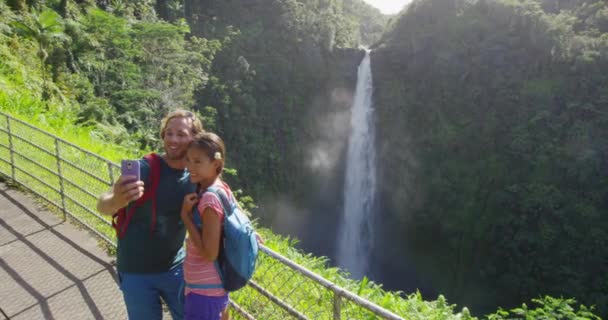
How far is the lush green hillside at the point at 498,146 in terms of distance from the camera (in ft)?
58.9

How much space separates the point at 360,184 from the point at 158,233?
2312cm

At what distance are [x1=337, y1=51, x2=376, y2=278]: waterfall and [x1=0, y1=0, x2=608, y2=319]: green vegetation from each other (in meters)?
0.80

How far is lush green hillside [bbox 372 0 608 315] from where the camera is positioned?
1794cm

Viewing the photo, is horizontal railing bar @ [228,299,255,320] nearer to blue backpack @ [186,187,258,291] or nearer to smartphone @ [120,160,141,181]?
blue backpack @ [186,187,258,291]

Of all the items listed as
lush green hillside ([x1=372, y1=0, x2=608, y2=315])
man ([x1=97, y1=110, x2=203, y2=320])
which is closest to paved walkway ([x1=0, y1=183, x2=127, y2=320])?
man ([x1=97, y1=110, x2=203, y2=320])

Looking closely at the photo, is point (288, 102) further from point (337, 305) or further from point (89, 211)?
point (337, 305)

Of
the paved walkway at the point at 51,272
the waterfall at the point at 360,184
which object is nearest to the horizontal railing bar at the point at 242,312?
the paved walkway at the point at 51,272

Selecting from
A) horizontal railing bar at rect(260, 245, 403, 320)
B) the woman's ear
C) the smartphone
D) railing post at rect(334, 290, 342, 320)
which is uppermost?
the woman's ear

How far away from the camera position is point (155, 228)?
1911 mm

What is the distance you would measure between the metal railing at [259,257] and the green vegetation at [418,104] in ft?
17.9

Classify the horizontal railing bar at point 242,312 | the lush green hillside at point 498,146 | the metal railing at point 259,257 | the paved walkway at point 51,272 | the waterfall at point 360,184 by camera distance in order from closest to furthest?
the metal railing at point 259,257
the horizontal railing bar at point 242,312
the paved walkway at point 51,272
the lush green hillside at point 498,146
the waterfall at point 360,184

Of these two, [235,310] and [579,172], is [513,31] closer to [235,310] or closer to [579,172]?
[579,172]

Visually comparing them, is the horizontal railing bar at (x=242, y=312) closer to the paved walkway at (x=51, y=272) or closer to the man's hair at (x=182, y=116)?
the paved walkway at (x=51, y=272)

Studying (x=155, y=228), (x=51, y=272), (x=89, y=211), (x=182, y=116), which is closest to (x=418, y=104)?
(x=89, y=211)
